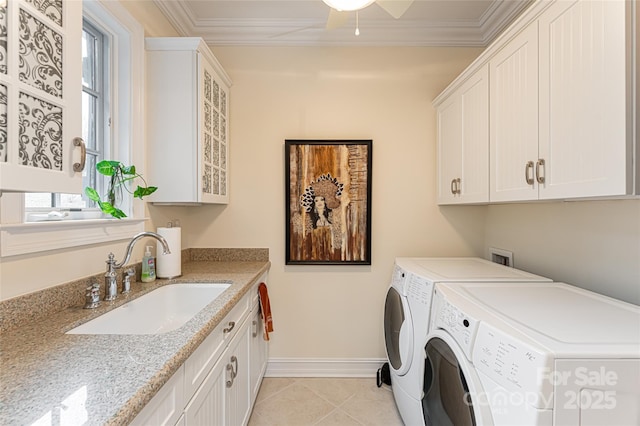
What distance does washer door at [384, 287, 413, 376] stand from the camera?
1.66 metres

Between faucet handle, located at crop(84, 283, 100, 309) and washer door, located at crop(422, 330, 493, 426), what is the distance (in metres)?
1.45

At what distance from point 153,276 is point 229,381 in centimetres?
75

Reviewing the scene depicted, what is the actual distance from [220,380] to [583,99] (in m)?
1.78

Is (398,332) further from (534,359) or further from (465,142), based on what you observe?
(465,142)

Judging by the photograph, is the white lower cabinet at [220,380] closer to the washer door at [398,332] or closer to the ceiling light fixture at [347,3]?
the washer door at [398,332]

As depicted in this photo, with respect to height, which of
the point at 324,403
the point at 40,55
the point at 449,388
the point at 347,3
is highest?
the point at 347,3

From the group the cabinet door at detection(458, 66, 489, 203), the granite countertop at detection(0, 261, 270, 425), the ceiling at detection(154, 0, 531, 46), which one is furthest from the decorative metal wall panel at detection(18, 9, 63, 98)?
the cabinet door at detection(458, 66, 489, 203)

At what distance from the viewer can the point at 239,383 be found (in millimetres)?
1577

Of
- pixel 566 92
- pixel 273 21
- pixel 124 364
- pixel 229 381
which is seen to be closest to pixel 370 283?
pixel 229 381

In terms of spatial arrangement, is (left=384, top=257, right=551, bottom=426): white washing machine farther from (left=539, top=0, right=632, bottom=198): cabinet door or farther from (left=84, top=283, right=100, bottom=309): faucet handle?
(left=84, top=283, right=100, bottom=309): faucet handle

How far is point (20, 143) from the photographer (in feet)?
2.58

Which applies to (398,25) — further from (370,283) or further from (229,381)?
(229,381)

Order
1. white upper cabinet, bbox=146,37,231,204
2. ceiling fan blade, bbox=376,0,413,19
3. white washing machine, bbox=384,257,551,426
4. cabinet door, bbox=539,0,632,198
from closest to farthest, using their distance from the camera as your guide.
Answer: cabinet door, bbox=539,0,632,198
ceiling fan blade, bbox=376,0,413,19
white washing machine, bbox=384,257,551,426
white upper cabinet, bbox=146,37,231,204

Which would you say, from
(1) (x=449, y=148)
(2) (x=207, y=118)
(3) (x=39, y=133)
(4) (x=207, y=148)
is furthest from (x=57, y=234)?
(1) (x=449, y=148)
